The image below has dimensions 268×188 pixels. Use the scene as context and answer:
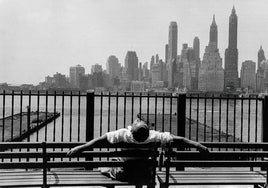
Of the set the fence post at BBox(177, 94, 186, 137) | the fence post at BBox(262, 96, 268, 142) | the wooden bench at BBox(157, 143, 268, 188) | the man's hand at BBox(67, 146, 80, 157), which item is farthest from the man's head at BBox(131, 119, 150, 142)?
the fence post at BBox(262, 96, 268, 142)

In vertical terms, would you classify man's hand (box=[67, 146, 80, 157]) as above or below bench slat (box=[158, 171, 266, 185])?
above

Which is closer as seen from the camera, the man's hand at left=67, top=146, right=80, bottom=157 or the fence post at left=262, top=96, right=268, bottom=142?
the man's hand at left=67, top=146, right=80, bottom=157

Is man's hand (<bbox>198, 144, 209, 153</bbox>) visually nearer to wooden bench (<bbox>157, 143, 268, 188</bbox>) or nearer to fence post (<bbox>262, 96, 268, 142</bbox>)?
wooden bench (<bbox>157, 143, 268, 188</bbox>)

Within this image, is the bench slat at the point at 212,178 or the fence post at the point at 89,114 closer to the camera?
the bench slat at the point at 212,178

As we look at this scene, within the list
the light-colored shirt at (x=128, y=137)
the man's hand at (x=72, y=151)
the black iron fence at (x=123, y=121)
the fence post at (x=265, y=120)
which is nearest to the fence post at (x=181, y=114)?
the black iron fence at (x=123, y=121)

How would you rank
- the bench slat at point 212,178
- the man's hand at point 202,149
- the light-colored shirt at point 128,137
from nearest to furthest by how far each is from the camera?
the light-colored shirt at point 128,137, the man's hand at point 202,149, the bench slat at point 212,178

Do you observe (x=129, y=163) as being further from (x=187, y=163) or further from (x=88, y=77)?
(x=88, y=77)

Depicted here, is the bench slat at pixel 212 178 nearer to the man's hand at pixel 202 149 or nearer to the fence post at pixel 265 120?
the man's hand at pixel 202 149

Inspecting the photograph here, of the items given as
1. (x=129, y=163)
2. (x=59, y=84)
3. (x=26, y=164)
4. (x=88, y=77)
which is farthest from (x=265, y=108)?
(x=88, y=77)

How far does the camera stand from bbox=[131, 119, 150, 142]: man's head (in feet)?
13.1

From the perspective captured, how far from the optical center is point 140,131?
13.1 feet

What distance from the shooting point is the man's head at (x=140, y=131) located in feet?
13.1

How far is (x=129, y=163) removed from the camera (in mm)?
4191

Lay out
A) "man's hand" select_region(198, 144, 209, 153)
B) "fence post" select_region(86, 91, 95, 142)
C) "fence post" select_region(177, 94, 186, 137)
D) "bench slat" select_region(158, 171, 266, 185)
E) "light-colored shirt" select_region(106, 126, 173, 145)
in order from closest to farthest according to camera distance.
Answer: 1. "light-colored shirt" select_region(106, 126, 173, 145)
2. "man's hand" select_region(198, 144, 209, 153)
3. "bench slat" select_region(158, 171, 266, 185)
4. "fence post" select_region(86, 91, 95, 142)
5. "fence post" select_region(177, 94, 186, 137)
